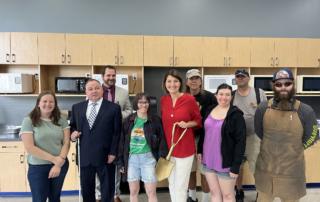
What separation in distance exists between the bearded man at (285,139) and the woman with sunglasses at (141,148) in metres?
0.90

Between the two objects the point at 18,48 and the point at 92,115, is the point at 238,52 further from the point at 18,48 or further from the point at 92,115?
the point at 18,48

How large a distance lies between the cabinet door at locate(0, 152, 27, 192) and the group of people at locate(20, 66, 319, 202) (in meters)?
1.37

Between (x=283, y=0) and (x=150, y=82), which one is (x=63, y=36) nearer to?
(x=150, y=82)

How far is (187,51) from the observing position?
3342mm

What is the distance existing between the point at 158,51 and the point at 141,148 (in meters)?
2.00

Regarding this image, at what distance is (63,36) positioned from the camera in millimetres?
3182

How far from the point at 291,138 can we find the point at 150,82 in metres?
2.58

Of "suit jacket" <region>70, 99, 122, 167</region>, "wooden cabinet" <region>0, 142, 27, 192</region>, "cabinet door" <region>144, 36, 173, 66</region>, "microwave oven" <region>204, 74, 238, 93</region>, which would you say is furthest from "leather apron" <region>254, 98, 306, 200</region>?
"wooden cabinet" <region>0, 142, 27, 192</region>

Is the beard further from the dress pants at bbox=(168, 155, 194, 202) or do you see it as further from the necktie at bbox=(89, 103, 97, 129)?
the necktie at bbox=(89, 103, 97, 129)

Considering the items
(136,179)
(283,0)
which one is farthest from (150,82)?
(283,0)

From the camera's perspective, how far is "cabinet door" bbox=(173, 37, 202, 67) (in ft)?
10.9

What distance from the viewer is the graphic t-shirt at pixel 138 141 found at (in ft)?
5.86

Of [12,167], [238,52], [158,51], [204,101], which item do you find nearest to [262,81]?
[238,52]

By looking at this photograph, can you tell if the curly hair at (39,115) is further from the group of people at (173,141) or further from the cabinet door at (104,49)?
the cabinet door at (104,49)
